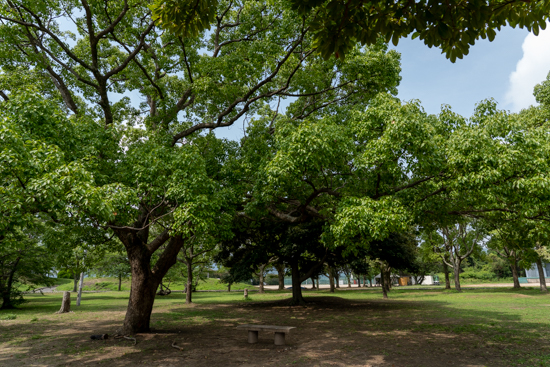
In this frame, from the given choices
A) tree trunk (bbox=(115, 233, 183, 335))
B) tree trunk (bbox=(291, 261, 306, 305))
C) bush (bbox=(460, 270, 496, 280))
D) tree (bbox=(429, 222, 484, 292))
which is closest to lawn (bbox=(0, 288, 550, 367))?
tree trunk (bbox=(115, 233, 183, 335))

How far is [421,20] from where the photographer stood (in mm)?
2879

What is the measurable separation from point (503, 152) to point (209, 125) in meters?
9.13

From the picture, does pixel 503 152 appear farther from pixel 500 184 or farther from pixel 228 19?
pixel 228 19

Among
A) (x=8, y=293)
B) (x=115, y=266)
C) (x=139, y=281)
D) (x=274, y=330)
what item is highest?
(x=115, y=266)

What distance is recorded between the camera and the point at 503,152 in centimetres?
834

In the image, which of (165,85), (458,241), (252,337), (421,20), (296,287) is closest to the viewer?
(421,20)

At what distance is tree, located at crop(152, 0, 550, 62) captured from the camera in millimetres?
2811

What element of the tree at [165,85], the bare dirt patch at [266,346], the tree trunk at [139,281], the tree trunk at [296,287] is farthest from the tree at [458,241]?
the tree trunk at [139,281]

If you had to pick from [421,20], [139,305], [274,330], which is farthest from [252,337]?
[421,20]

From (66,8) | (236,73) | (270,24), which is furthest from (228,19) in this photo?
(66,8)

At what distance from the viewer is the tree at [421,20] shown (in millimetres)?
2811

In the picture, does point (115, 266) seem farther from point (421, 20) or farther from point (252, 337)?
point (421, 20)

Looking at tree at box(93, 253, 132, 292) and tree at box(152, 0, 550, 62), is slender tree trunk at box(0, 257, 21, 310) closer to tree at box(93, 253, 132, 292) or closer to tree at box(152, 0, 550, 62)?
tree at box(93, 253, 132, 292)

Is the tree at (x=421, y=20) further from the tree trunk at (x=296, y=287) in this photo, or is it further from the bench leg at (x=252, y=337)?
the tree trunk at (x=296, y=287)
